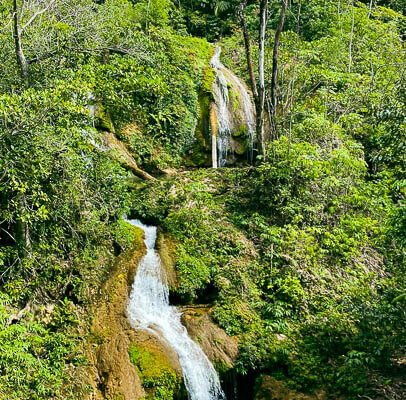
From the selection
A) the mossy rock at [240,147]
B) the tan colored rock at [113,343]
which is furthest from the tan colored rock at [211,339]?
the mossy rock at [240,147]

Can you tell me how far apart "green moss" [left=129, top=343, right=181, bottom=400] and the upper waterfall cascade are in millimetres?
9810

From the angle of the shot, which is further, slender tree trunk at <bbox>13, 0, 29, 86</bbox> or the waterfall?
the waterfall

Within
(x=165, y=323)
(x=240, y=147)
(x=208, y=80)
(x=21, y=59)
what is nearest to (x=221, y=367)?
(x=165, y=323)

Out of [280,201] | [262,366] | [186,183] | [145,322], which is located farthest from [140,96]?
[262,366]

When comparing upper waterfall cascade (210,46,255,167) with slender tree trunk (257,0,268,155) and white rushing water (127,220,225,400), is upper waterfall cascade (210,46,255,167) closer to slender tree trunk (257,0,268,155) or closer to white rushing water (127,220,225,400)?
slender tree trunk (257,0,268,155)

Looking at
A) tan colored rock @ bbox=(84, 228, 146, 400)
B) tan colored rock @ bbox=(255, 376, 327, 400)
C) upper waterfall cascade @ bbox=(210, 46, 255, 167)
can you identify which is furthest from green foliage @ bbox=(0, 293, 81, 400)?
upper waterfall cascade @ bbox=(210, 46, 255, 167)

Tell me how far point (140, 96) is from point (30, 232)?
31.6ft

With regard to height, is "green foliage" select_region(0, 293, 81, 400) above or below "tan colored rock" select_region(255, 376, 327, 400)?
above

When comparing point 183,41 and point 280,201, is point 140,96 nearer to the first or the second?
point 183,41

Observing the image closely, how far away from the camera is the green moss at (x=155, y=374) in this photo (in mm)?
6543

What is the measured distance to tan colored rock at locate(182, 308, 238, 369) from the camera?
23.8 ft

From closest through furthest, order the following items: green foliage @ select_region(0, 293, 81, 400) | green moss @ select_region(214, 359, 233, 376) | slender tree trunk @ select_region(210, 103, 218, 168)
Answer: green foliage @ select_region(0, 293, 81, 400) < green moss @ select_region(214, 359, 233, 376) < slender tree trunk @ select_region(210, 103, 218, 168)

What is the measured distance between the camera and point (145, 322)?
301 inches

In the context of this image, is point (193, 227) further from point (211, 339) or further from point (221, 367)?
point (221, 367)
